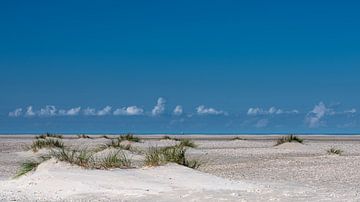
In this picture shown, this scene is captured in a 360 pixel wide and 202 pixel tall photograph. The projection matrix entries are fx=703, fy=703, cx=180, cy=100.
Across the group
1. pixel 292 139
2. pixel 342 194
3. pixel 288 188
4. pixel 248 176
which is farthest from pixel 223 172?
pixel 292 139

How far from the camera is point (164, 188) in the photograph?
13.6m

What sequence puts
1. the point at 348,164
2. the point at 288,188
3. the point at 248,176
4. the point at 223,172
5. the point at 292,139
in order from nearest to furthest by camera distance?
1. the point at 288,188
2. the point at 248,176
3. the point at 223,172
4. the point at 348,164
5. the point at 292,139

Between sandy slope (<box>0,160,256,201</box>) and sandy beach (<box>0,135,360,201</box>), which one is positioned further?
sandy slope (<box>0,160,256,201</box>)

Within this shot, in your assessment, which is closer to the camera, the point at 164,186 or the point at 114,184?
the point at 164,186

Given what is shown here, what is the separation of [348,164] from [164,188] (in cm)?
930

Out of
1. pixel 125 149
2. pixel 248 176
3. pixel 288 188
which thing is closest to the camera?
pixel 288 188

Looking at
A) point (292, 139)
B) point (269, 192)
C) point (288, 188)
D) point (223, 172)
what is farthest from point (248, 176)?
point (292, 139)

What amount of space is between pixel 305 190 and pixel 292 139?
933 inches

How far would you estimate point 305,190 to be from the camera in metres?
13.6

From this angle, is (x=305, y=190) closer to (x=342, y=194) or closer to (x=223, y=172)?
(x=342, y=194)

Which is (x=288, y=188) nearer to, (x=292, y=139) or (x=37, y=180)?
(x=37, y=180)

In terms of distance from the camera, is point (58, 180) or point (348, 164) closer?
point (58, 180)

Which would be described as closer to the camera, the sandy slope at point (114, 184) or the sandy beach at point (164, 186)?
the sandy beach at point (164, 186)

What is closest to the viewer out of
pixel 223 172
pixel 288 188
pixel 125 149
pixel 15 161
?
pixel 288 188
